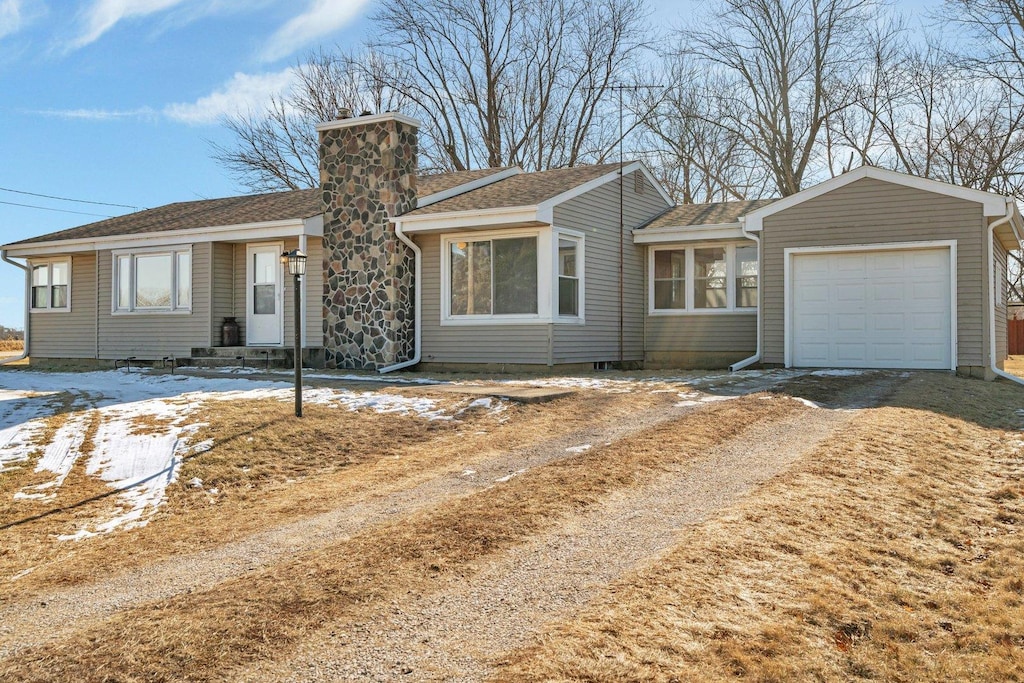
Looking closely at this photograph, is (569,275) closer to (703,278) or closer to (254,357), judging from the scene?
(703,278)

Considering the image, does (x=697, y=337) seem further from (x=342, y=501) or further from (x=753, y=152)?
(x=753, y=152)

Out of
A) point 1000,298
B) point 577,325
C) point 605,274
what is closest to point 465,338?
point 577,325

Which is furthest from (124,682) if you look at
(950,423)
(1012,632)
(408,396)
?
(950,423)

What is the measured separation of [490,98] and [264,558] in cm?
2613

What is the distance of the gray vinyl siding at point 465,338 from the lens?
14461 millimetres

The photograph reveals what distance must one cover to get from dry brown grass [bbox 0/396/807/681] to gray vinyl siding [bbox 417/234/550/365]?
7428 millimetres

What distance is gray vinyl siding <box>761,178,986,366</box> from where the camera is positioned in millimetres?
13172

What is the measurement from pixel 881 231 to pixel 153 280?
45.4 feet

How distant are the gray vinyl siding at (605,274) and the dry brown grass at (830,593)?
830cm

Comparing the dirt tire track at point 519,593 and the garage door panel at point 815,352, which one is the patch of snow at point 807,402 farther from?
the garage door panel at point 815,352

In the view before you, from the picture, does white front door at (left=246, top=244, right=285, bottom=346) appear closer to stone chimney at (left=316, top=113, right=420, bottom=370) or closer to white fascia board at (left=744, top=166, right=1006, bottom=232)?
stone chimney at (left=316, top=113, right=420, bottom=370)

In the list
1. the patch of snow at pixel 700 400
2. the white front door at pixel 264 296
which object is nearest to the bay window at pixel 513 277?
the white front door at pixel 264 296

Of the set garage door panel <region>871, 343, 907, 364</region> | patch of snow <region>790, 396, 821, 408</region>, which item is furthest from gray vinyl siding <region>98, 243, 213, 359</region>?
garage door panel <region>871, 343, 907, 364</region>

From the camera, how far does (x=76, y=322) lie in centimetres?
1869
